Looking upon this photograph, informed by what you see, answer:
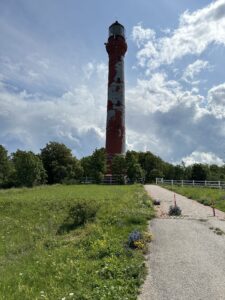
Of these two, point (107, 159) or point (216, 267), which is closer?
point (216, 267)

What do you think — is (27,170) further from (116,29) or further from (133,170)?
(116,29)

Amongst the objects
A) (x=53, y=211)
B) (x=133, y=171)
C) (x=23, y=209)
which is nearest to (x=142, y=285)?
(x=53, y=211)

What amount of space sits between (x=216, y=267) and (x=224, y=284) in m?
1.56

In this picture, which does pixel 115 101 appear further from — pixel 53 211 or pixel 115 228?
pixel 115 228

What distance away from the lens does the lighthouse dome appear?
8662 cm

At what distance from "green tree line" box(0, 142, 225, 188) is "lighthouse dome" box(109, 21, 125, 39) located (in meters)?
27.9

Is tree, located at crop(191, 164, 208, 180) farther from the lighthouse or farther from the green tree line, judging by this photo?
the lighthouse

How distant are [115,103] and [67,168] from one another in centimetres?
1975

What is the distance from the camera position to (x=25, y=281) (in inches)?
438

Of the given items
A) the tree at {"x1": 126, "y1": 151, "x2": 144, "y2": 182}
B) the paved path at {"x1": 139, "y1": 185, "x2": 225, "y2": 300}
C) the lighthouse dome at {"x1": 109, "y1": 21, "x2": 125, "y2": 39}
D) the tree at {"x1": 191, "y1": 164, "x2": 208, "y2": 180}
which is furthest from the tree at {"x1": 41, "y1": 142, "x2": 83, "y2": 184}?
the paved path at {"x1": 139, "y1": 185, "x2": 225, "y2": 300}

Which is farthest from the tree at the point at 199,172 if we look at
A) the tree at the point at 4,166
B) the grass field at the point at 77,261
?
the grass field at the point at 77,261

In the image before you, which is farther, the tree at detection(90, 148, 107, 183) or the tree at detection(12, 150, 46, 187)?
the tree at detection(90, 148, 107, 183)

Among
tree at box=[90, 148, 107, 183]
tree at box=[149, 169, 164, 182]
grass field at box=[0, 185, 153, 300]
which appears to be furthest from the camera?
tree at box=[149, 169, 164, 182]

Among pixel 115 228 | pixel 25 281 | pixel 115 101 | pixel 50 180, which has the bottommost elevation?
pixel 25 281
